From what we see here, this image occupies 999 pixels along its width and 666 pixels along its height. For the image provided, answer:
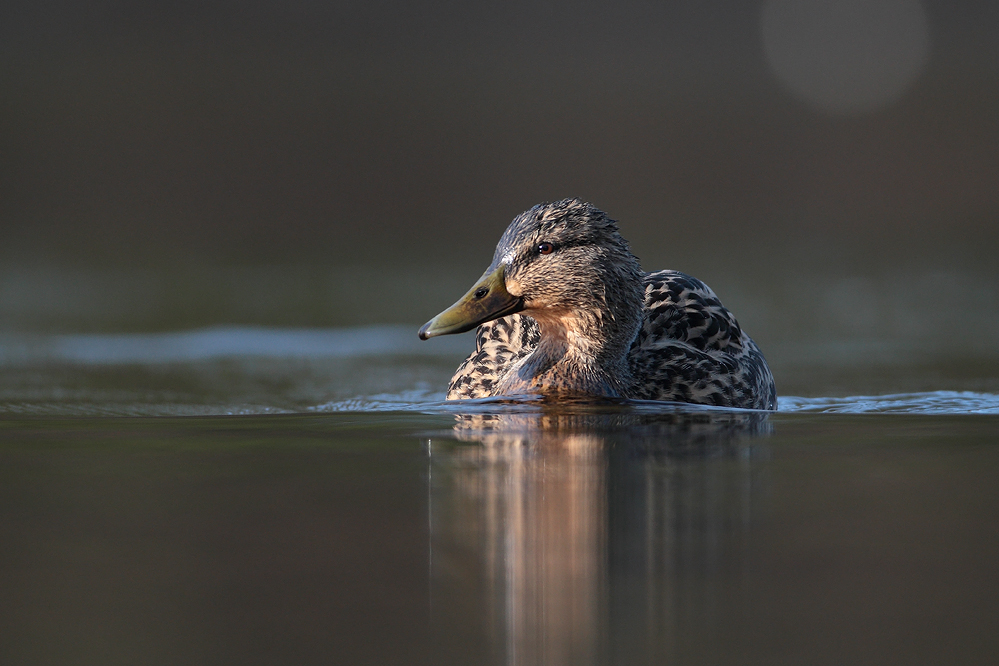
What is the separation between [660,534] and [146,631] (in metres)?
1.21

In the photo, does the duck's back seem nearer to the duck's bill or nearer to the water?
the water

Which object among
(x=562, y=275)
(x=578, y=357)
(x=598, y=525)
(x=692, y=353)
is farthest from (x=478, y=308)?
(x=598, y=525)

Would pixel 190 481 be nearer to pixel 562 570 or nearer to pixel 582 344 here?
pixel 562 570

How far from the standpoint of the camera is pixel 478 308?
530cm

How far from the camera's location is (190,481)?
11.9 ft

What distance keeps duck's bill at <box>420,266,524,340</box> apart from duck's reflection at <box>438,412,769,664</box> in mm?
727

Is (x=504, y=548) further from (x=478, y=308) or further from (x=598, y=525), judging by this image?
(x=478, y=308)

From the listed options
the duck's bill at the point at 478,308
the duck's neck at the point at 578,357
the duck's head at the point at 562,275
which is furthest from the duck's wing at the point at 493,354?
the duck's bill at the point at 478,308

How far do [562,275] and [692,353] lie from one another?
29.0 inches

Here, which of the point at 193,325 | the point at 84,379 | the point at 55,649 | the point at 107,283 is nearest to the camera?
the point at 55,649

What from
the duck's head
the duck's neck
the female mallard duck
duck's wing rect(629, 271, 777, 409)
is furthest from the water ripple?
the duck's head

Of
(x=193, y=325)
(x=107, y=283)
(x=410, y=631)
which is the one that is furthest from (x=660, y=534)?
(x=107, y=283)

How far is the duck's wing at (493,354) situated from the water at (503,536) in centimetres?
80

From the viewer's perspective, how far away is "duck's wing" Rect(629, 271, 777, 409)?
17.8 feet
